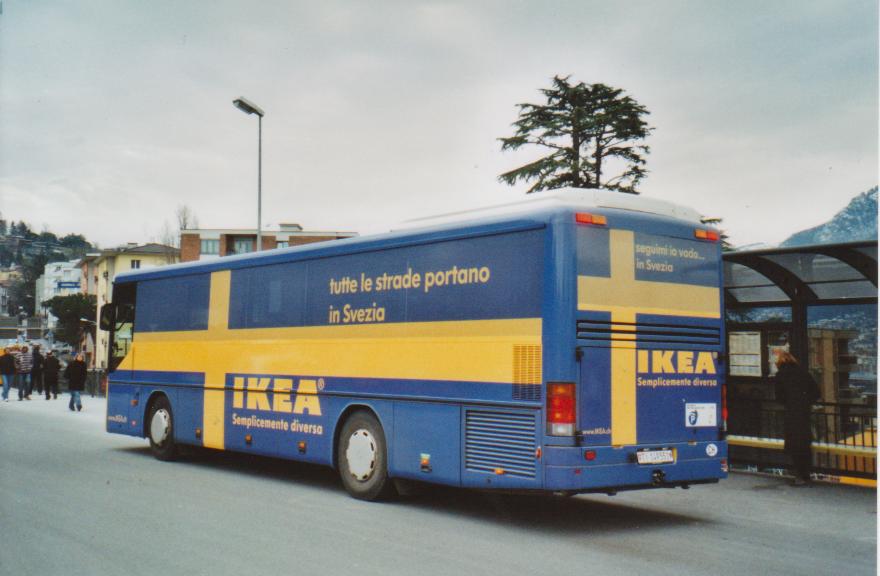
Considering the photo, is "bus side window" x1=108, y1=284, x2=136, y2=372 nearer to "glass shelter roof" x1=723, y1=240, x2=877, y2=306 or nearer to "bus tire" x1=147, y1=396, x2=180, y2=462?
"bus tire" x1=147, y1=396, x2=180, y2=462

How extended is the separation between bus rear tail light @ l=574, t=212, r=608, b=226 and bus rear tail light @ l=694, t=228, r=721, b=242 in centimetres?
136

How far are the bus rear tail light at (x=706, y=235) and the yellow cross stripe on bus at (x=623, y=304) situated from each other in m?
0.72

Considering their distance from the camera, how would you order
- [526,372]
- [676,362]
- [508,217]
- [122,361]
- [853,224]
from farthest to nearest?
[122,361] → [853,224] → [676,362] → [508,217] → [526,372]

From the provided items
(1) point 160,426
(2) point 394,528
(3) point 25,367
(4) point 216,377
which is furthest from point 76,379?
(2) point 394,528

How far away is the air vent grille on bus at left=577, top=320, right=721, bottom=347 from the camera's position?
829 centimetres

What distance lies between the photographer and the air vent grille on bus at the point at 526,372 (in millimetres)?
8195

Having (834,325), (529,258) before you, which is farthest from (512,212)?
(834,325)

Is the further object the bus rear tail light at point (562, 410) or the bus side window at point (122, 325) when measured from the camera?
the bus side window at point (122, 325)

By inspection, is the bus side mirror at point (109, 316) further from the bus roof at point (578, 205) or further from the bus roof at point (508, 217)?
the bus roof at point (578, 205)

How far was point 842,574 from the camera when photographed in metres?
6.80

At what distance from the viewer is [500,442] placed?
27.8ft

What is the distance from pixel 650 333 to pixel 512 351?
1.42 m

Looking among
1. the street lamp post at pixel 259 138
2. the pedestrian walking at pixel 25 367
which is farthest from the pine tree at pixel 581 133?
the pedestrian walking at pixel 25 367

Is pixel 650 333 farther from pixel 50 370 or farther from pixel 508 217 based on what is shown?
pixel 50 370
